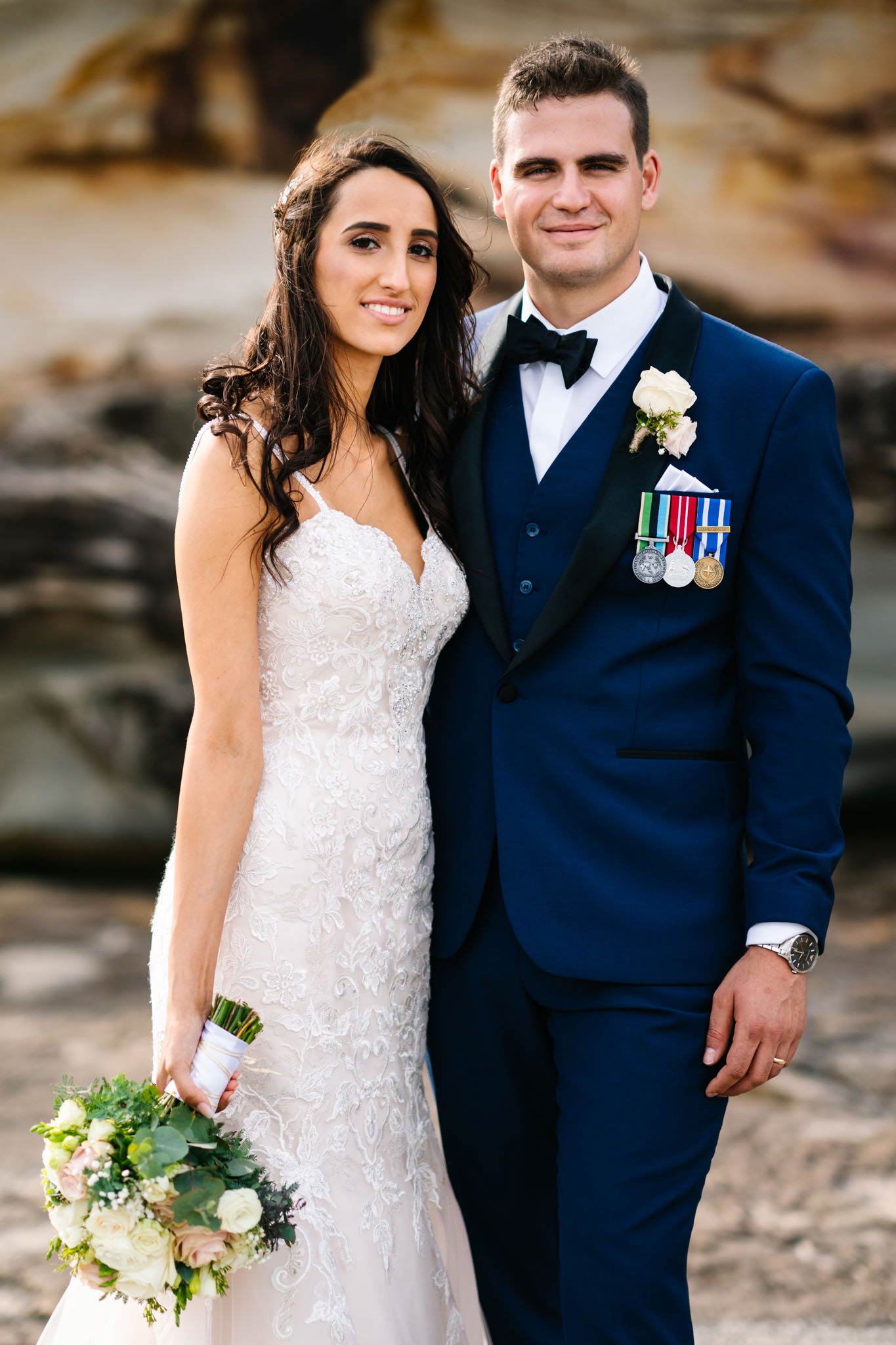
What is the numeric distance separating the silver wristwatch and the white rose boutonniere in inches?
28.7

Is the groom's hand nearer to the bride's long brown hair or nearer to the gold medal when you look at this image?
the gold medal

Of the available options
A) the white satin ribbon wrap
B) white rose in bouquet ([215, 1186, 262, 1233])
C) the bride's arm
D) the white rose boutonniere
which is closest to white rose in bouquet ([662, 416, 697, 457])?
the white rose boutonniere

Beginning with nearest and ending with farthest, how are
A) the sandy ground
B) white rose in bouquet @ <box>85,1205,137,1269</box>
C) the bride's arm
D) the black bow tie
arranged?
white rose in bouquet @ <box>85,1205,137,1269</box>
the bride's arm
the black bow tie
the sandy ground

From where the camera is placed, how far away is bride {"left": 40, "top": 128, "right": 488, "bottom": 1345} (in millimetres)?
1906

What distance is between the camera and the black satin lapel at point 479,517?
2.06 metres

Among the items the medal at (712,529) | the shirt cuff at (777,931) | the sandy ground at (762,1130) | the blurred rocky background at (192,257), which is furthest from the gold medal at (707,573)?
the blurred rocky background at (192,257)

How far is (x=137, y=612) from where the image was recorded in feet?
19.9

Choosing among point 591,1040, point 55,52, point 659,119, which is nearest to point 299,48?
point 55,52

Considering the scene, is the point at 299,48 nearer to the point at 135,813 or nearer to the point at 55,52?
the point at 55,52

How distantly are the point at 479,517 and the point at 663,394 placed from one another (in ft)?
1.13

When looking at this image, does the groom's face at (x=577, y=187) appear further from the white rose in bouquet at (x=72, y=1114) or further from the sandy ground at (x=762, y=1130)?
the sandy ground at (x=762, y=1130)

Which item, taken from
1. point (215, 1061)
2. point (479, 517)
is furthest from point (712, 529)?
point (215, 1061)

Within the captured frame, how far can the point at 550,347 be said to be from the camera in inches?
84.5

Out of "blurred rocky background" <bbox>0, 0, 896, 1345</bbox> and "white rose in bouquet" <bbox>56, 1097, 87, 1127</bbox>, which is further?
"blurred rocky background" <bbox>0, 0, 896, 1345</bbox>
